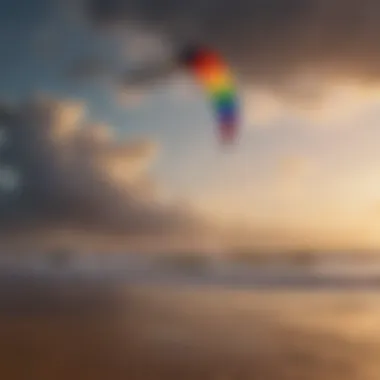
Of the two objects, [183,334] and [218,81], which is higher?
[218,81]

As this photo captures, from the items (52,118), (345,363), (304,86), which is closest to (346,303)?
(345,363)

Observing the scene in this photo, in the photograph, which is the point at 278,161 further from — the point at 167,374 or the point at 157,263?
the point at 167,374

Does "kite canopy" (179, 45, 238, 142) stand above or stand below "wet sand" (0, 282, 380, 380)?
above

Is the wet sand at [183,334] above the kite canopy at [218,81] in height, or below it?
below
